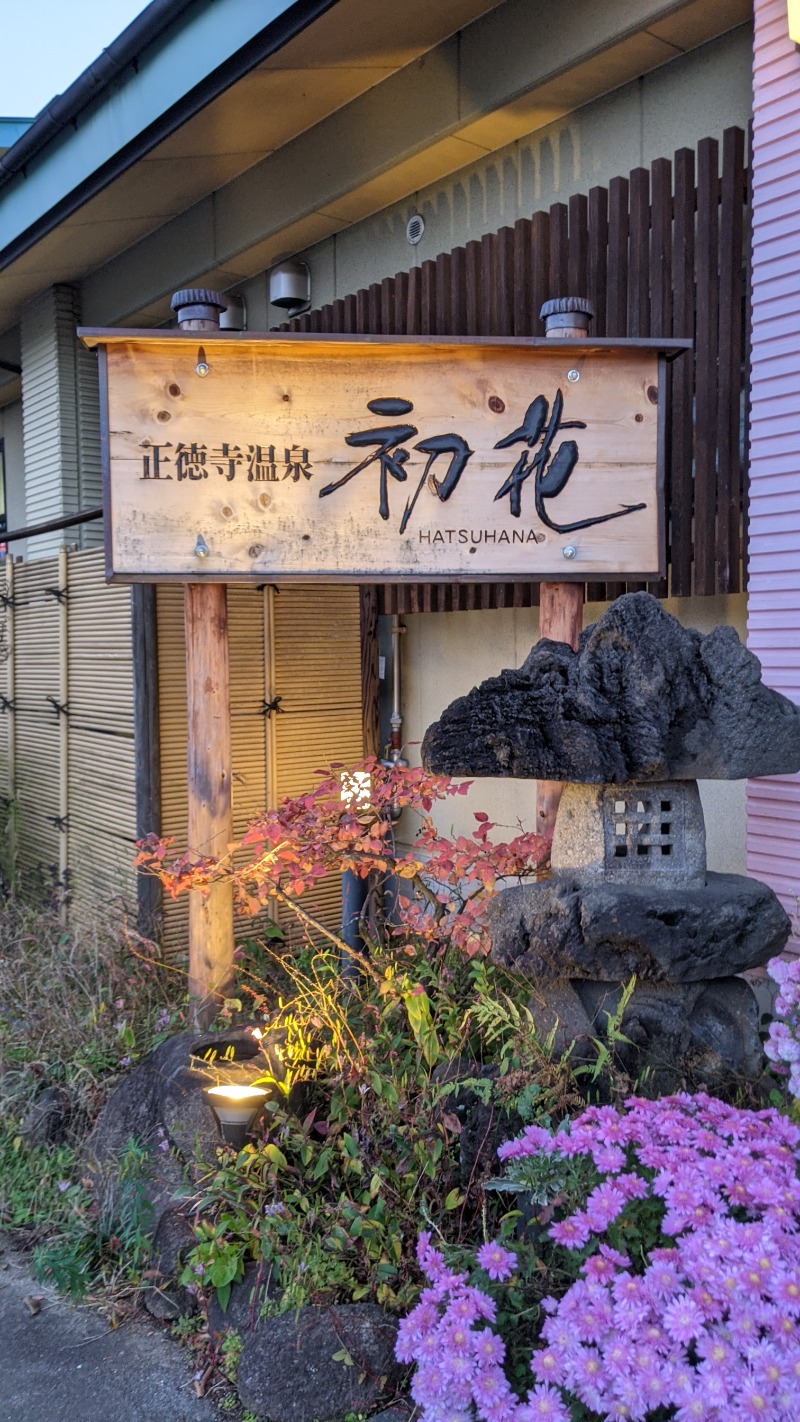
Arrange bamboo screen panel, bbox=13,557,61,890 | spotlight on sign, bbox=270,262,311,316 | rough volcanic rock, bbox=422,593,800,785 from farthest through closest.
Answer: spotlight on sign, bbox=270,262,311,316 < bamboo screen panel, bbox=13,557,61,890 < rough volcanic rock, bbox=422,593,800,785

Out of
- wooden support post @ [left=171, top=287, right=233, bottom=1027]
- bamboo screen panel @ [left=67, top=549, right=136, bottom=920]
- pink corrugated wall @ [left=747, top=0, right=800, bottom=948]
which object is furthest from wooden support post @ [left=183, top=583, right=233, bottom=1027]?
pink corrugated wall @ [left=747, top=0, right=800, bottom=948]

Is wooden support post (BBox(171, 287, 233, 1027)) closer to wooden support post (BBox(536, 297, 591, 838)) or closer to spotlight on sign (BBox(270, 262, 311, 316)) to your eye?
wooden support post (BBox(536, 297, 591, 838))

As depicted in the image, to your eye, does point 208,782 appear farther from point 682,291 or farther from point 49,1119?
point 682,291

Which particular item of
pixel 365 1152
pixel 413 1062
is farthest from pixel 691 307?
pixel 365 1152

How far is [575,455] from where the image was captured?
170 inches

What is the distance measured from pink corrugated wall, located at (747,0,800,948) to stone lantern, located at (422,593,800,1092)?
2.85 ft

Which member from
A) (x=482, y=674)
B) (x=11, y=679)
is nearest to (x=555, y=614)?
(x=482, y=674)

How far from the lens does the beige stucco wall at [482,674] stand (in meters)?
5.19

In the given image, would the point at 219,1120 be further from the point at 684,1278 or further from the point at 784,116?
the point at 784,116

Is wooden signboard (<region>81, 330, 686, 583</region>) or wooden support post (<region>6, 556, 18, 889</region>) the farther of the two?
wooden support post (<region>6, 556, 18, 889</region>)

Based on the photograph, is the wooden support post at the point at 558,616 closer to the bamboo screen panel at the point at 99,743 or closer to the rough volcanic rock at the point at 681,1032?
the rough volcanic rock at the point at 681,1032

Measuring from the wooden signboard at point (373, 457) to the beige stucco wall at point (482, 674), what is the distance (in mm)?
1202

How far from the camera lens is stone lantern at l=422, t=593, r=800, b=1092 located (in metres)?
3.10

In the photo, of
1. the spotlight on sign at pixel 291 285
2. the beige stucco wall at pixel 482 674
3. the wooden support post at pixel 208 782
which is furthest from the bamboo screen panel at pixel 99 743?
the spotlight on sign at pixel 291 285
